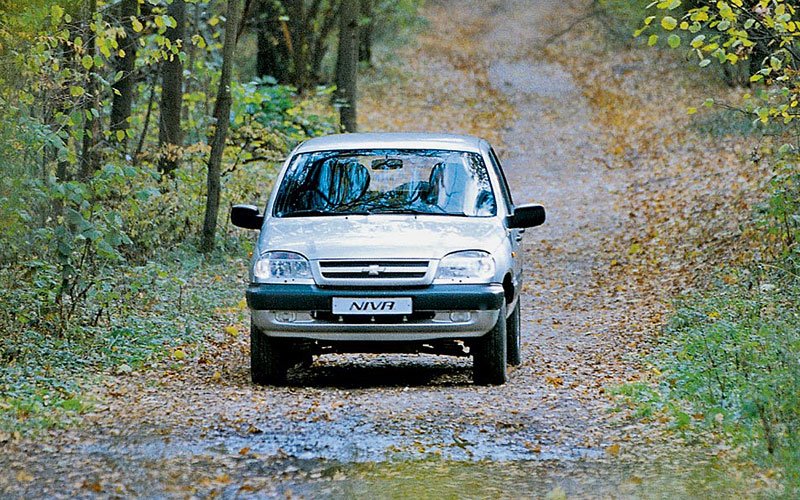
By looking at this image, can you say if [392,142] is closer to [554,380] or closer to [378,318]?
[378,318]

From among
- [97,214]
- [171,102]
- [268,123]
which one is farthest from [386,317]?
[268,123]

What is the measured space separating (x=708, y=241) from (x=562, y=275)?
2.03m

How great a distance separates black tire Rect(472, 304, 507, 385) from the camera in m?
8.65

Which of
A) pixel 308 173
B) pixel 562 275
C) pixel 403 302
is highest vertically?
pixel 308 173

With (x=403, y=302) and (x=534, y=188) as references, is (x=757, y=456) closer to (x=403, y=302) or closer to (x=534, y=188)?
(x=403, y=302)

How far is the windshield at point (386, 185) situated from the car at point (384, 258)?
0.04 feet

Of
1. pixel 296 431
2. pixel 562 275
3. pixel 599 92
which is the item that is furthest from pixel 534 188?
pixel 296 431

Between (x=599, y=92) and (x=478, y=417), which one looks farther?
(x=599, y=92)

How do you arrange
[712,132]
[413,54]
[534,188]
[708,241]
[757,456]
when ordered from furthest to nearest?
[413,54], [712,132], [534,188], [708,241], [757,456]

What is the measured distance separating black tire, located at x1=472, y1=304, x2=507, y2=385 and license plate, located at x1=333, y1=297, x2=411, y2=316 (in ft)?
2.29

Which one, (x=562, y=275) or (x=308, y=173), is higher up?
(x=308, y=173)

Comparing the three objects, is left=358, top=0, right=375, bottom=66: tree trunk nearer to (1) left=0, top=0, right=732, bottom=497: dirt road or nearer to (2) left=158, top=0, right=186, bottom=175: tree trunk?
(2) left=158, top=0, right=186, bottom=175: tree trunk

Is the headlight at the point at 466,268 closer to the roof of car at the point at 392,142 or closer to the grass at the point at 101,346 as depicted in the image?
the roof of car at the point at 392,142

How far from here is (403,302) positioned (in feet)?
27.3
